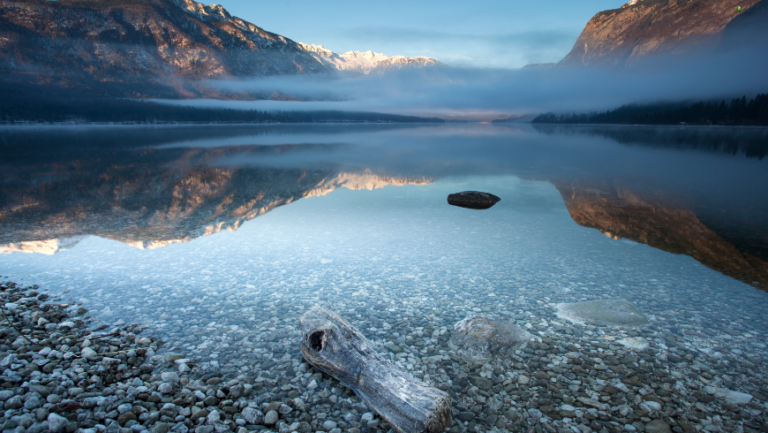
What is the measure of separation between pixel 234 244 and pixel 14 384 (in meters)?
7.95

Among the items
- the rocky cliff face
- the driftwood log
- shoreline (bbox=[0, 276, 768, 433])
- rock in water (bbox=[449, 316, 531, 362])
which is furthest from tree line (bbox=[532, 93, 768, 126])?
the driftwood log

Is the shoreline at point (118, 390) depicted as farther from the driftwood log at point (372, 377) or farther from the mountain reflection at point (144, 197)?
the mountain reflection at point (144, 197)

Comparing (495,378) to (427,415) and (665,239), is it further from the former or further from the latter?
(665,239)

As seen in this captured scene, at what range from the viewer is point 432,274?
1099 cm

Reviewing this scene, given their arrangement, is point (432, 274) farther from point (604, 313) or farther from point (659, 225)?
point (659, 225)

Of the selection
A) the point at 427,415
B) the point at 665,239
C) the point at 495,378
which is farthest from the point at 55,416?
the point at 665,239

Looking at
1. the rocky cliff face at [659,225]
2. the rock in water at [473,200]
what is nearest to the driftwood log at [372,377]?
the rocky cliff face at [659,225]

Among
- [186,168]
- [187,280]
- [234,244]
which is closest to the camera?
[187,280]

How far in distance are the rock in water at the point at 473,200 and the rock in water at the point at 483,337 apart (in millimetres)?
12667

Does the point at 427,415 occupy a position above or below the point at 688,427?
above

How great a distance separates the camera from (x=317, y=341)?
649 cm

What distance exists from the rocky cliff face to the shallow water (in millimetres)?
111

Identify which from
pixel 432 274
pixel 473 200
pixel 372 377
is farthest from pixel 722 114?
pixel 372 377

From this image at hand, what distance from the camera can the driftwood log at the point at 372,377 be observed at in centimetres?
509
